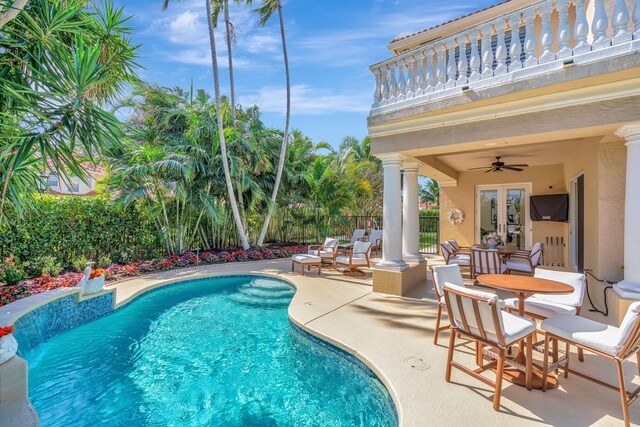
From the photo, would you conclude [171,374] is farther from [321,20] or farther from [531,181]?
[531,181]

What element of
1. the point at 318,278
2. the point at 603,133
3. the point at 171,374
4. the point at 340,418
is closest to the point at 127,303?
the point at 171,374

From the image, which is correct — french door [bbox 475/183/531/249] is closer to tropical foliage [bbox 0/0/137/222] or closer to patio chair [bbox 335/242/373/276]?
patio chair [bbox 335/242/373/276]

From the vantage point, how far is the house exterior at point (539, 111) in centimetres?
404

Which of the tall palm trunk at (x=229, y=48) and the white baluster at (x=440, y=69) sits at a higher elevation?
the tall palm trunk at (x=229, y=48)

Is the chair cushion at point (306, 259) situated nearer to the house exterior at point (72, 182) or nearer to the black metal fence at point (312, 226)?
the black metal fence at point (312, 226)

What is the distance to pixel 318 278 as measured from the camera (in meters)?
8.19

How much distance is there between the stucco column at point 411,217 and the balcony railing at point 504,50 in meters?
2.04

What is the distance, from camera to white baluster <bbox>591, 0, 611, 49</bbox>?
4066 mm

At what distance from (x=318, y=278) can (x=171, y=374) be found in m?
4.69

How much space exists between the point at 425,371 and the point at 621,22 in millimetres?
5326

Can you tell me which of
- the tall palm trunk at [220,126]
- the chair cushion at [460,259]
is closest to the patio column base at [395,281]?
the chair cushion at [460,259]

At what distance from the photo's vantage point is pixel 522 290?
3283 millimetres

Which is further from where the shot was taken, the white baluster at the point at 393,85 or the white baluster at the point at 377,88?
the white baluster at the point at 377,88

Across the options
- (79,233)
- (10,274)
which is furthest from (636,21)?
(79,233)
